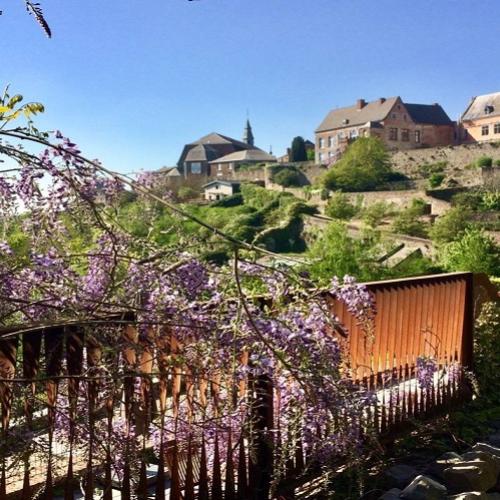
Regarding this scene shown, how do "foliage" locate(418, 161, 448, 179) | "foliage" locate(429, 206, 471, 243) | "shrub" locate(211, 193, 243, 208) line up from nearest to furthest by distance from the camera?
"foliage" locate(429, 206, 471, 243) → "foliage" locate(418, 161, 448, 179) → "shrub" locate(211, 193, 243, 208)

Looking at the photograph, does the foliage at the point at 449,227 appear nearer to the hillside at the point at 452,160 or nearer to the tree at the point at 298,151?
the hillside at the point at 452,160

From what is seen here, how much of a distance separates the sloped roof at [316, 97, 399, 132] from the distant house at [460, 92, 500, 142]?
21.7ft

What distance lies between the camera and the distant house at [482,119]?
58688 mm

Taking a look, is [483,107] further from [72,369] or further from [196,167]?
[72,369]

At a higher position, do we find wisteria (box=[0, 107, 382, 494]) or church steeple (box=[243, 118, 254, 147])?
church steeple (box=[243, 118, 254, 147])

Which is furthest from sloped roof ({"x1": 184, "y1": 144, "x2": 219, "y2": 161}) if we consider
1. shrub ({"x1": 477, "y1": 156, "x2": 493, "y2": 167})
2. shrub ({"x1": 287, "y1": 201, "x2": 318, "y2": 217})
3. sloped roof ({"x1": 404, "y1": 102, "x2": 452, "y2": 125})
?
shrub ({"x1": 477, "y1": 156, "x2": 493, "y2": 167})

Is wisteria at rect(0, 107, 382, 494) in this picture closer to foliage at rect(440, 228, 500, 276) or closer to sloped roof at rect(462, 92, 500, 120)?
foliage at rect(440, 228, 500, 276)

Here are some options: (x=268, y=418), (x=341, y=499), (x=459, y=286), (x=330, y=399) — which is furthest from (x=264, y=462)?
(x=459, y=286)

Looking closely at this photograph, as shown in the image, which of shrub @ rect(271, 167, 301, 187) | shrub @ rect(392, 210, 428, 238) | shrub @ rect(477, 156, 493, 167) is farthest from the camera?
shrub @ rect(271, 167, 301, 187)

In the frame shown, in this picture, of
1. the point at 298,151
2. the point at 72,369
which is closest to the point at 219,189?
the point at 298,151

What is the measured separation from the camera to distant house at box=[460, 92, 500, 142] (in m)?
58.7

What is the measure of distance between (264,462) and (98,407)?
1.06 metres

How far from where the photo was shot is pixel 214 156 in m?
76.7

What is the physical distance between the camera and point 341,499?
320 cm
